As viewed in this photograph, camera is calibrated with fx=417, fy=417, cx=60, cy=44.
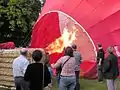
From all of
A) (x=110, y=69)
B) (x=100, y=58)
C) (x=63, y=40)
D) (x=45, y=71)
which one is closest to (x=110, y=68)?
(x=110, y=69)

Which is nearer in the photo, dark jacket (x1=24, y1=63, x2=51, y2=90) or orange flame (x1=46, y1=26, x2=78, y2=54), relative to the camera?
dark jacket (x1=24, y1=63, x2=51, y2=90)

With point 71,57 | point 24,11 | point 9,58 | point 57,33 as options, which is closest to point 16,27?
point 24,11

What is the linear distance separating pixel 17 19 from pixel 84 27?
1009cm

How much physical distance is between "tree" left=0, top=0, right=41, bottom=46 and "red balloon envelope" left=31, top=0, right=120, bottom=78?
350 inches

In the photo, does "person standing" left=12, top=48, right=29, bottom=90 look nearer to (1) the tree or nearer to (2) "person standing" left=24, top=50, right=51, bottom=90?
(2) "person standing" left=24, top=50, right=51, bottom=90

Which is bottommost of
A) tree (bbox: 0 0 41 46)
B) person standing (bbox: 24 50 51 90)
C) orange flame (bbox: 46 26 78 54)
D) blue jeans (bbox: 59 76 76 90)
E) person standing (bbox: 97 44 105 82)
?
blue jeans (bbox: 59 76 76 90)

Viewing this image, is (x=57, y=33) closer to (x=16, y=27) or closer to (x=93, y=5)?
(x=93, y=5)

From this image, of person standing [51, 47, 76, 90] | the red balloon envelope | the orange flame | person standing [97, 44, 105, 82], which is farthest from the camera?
the orange flame

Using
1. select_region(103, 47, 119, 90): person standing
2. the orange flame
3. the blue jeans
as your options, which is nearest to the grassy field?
the orange flame

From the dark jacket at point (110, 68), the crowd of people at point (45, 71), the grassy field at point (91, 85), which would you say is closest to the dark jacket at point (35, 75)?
the crowd of people at point (45, 71)

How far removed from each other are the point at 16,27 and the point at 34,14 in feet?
5.12

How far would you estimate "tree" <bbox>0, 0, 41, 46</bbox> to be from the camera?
2453cm

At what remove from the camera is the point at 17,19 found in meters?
24.5

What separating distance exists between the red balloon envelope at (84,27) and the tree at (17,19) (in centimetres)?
889
